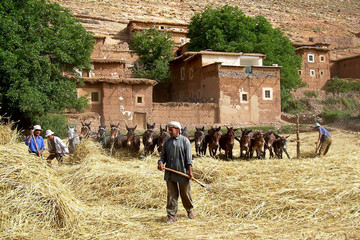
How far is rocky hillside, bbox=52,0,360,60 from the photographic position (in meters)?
58.8

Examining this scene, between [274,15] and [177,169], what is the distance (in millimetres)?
82916

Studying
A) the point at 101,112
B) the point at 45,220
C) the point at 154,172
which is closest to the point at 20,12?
the point at 101,112

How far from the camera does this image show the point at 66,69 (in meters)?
24.2

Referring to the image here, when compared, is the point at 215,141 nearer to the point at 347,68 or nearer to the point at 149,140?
the point at 149,140

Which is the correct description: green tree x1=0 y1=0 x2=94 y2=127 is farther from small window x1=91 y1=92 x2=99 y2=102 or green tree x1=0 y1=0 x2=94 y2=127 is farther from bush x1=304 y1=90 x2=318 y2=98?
bush x1=304 y1=90 x2=318 y2=98

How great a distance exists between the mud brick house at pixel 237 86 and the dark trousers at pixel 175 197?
23499 mm

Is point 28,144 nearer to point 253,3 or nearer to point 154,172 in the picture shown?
point 154,172

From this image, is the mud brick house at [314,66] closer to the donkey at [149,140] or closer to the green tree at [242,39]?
the green tree at [242,39]

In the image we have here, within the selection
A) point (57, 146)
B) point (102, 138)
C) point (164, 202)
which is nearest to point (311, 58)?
point (102, 138)

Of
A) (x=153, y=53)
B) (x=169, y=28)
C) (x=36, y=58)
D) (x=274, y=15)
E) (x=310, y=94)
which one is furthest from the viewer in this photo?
(x=274, y=15)

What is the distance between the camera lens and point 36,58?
19922 mm

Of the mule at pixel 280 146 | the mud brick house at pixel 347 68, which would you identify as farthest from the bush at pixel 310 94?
the mule at pixel 280 146

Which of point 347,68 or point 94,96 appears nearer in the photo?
point 94,96

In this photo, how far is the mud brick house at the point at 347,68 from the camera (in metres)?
51.2
